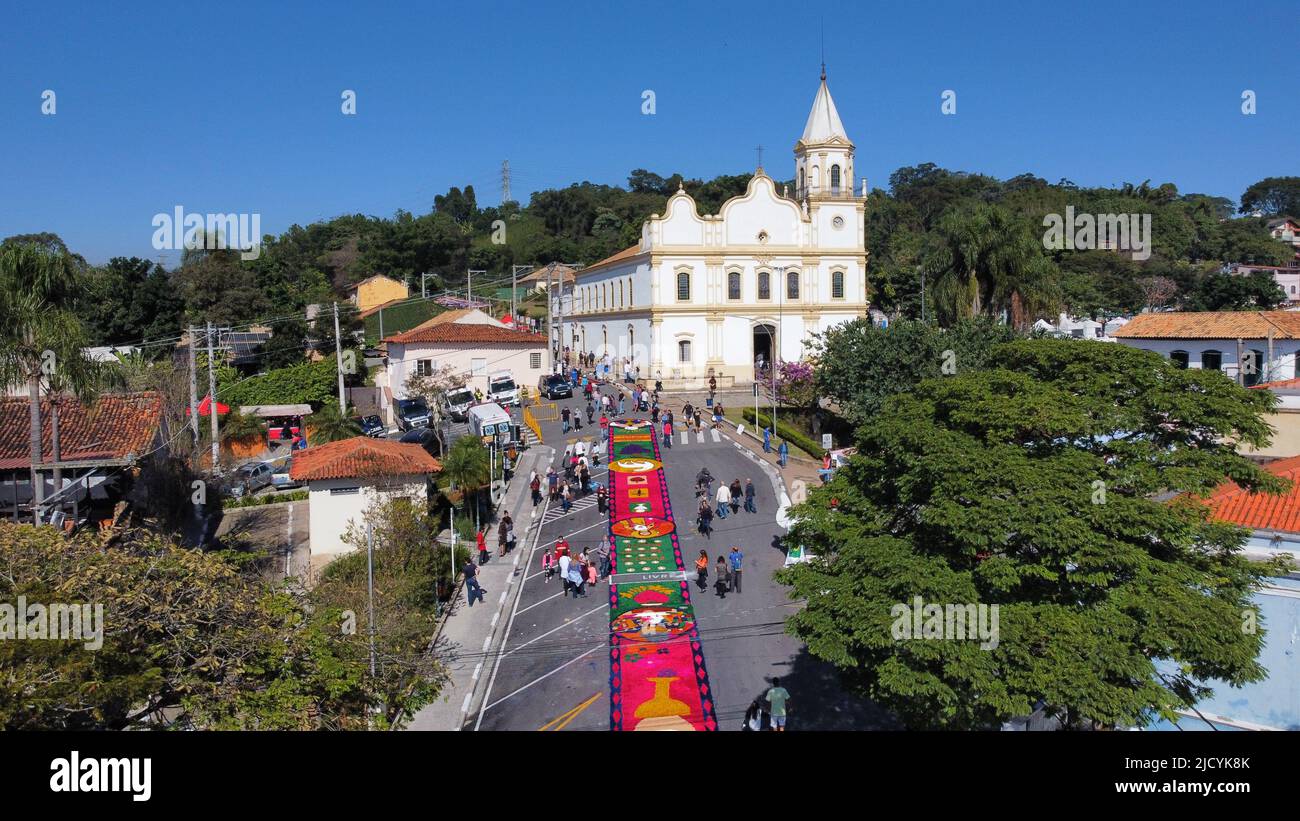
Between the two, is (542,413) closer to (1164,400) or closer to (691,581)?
(691,581)

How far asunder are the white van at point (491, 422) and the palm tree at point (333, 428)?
4652mm

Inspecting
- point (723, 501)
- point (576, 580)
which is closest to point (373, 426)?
point (723, 501)

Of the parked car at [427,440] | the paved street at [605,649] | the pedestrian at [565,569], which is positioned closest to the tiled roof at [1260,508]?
the paved street at [605,649]

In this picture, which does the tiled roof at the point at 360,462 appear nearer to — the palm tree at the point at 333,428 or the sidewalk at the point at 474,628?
the sidewalk at the point at 474,628

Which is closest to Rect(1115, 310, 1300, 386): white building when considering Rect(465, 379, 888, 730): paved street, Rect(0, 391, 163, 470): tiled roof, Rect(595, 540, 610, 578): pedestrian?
Rect(465, 379, 888, 730): paved street

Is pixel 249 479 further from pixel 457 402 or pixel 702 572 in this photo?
pixel 702 572

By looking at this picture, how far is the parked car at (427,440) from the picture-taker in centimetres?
3869

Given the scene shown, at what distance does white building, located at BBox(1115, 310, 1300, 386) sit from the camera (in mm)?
46781

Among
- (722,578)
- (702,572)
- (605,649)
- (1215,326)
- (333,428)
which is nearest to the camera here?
(605,649)

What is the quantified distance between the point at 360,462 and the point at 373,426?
50.9 ft

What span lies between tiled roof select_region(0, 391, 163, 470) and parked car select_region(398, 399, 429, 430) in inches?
574

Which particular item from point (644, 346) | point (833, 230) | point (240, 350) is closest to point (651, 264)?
point (644, 346)

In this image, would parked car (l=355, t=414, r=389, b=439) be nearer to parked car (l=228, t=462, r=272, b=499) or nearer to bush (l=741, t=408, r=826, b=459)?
parked car (l=228, t=462, r=272, b=499)

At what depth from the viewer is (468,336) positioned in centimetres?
5006
